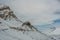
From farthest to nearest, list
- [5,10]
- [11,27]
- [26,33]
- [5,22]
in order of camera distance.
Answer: [26,33] → [11,27] → [5,22] → [5,10]

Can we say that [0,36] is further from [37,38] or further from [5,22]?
[37,38]

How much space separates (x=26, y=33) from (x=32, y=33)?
1316 millimetres

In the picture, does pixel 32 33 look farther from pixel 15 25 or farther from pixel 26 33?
pixel 15 25

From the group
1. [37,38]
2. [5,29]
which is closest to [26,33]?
[37,38]

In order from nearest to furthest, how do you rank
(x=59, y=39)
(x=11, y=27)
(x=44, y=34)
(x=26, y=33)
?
(x=11, y=27) < (x=26, y=33) < (x=44, y=34) < (x=59, y=39)

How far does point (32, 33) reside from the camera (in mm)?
13352

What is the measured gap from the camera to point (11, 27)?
10.8 metres

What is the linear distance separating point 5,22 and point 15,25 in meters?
0.89

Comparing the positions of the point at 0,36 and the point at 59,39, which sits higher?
the point at 59,39

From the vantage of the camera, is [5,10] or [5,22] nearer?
[5,10]

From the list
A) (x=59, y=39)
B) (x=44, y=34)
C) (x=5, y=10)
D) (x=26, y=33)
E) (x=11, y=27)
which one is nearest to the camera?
(x=5, y=10)

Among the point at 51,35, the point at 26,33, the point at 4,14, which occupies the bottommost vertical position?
the point at 4,14

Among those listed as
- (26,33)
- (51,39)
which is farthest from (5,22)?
(51,39)

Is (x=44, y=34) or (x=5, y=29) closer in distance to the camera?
(x=5, y=29)
